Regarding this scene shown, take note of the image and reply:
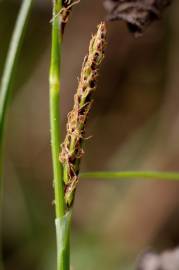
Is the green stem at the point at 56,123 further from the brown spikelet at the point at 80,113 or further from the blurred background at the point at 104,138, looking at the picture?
the blurred background at the point at 104,138

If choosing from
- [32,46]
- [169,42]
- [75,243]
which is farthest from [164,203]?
[32,46]

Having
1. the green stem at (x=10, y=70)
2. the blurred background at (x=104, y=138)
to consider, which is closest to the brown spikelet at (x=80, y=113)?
the green stem at (x=10, y=70)

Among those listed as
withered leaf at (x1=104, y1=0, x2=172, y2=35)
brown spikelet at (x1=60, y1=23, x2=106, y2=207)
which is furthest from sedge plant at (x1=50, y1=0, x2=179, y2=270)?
withered leaf at (x1=104, y1=0, x2=172, y2=35)

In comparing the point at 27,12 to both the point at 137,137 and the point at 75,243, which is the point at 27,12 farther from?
the point at 137,137

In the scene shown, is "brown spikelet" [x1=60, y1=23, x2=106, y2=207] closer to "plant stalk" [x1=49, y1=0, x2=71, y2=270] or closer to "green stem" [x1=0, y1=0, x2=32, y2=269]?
"plant stalk" [x1=49, y1=0, x2=71, y2=270]

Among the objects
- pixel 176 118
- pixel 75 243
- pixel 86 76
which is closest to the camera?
pixel 86 76

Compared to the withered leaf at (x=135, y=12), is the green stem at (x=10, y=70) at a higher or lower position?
lower
